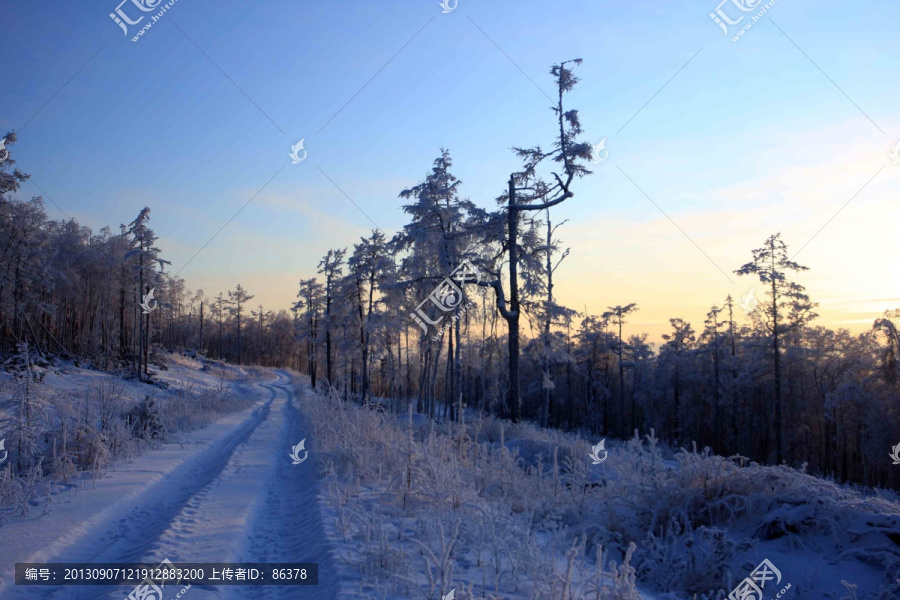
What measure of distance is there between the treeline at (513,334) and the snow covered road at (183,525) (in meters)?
4.40

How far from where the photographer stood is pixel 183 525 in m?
5.59

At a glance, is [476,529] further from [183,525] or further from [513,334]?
[513,334]

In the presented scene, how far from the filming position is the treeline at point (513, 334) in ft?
60.8

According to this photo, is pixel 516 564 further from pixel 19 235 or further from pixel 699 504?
pixel 19 235

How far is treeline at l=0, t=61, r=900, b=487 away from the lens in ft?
60.8

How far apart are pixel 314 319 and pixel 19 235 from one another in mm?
24344

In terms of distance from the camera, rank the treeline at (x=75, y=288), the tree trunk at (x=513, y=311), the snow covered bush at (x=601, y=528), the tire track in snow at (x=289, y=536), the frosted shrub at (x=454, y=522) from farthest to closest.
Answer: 1. the treeline at (x=75, y=288)
2. the tree trunk at (x=513, y=311)
3. the tire track in snow at (x=289, y=536)
4. the snow covered bush at (x=601, y=528)
5. the frosted shrub at (x=454, y=522)

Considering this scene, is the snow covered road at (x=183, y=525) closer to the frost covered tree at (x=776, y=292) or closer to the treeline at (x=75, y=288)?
the treeline at (x=75, y=288)

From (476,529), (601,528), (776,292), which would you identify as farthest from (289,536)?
(776,292)

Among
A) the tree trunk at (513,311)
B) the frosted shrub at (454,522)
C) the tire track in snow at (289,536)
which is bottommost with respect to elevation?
the tire track in snow at (289,536)

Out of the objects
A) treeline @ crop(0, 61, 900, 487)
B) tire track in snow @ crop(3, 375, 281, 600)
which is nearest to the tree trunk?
treeline @ crop(0, 61, 900, 487)

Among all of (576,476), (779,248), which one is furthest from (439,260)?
(779,248)

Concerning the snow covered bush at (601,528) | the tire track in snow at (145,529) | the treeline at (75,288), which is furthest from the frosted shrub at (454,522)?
the treeline at (75,288)

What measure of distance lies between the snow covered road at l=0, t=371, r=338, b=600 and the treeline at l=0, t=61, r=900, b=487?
440 cm
